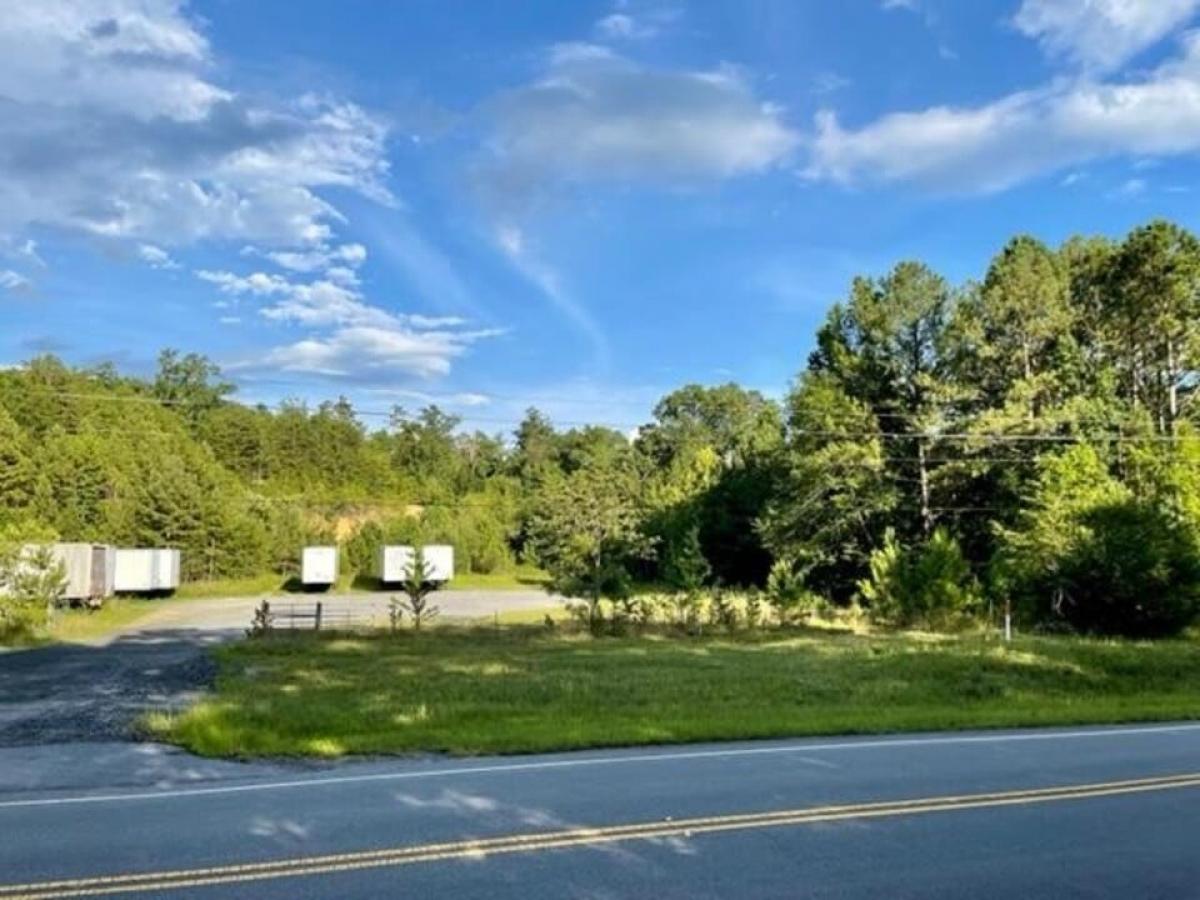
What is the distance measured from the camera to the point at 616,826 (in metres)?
6.42

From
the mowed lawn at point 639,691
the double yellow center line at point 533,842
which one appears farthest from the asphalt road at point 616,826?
the mowed lawn at point 639,691

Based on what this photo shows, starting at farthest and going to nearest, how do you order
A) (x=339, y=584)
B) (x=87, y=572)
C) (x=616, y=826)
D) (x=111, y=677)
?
1. (x=339, y=584)
2. (x=87, y=572)
3. (x=111, y=677)
4. (x=616, y=826)

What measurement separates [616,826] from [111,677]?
15.1 m

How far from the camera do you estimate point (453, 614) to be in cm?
4166

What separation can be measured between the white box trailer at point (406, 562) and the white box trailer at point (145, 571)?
37.6ft

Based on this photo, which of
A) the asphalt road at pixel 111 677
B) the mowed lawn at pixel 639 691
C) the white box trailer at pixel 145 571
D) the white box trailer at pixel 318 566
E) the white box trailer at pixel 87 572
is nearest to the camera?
the mowed lawn at pixel 639 691

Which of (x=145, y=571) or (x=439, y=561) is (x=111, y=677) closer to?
(x=145, y=571)

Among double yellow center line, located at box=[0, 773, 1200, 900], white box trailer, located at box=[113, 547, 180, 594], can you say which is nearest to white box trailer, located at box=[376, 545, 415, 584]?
white box trailer, located at box=[113, 547, 180, 594]

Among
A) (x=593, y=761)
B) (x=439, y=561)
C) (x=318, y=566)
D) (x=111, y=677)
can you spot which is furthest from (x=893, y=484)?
(x=593, y=761)

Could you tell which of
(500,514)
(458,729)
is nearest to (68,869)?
(458,729)

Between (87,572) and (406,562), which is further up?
(406,562)

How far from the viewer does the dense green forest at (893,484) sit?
33.7 m

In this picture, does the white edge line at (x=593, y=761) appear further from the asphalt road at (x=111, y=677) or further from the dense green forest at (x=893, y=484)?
the dense green forest at (x=893, y=484)

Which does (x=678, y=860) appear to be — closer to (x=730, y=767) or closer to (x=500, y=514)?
(x=730, y=767)
